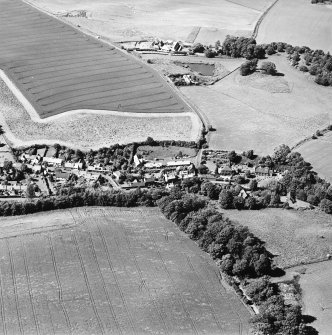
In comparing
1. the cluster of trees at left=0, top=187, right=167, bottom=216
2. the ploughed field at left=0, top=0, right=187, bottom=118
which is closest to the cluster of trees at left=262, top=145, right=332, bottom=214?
the cluster of trees at left=0, top=187, right=167, bottom=216

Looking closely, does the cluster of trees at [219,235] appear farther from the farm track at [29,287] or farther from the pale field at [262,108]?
the pale field at [262,108]

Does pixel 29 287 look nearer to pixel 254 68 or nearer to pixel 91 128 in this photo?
pixel 91 128

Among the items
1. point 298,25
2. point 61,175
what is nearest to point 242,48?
point 298,25

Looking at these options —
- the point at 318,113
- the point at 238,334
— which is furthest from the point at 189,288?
the point at 318,113

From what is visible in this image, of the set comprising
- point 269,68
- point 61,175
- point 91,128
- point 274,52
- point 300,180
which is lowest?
point 61,175

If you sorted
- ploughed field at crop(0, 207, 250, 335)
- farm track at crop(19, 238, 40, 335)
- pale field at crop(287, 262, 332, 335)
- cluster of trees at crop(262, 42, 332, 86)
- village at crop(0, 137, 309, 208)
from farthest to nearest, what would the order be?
1. cluster of trees at crop(262, 42, 332, 86)
2. village at crop(0, 137, 309, 208)
3. pale field at crop(287, 262, 332, 335)
4. ploughed field at crop(0, 207, 250, 335)
5. farm track at crop(19, 238, 40, 335)

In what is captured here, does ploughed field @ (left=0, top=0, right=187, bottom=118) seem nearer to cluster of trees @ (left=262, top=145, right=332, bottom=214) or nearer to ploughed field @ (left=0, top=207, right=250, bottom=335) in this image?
cluster of trees @ (left=262, top=145, right=332, bottom=214)
